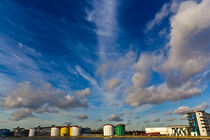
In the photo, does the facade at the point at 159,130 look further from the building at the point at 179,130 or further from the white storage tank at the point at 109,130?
the white storage tank at the point at 109,130

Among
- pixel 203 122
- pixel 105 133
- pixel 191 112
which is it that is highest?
pixel 191 112

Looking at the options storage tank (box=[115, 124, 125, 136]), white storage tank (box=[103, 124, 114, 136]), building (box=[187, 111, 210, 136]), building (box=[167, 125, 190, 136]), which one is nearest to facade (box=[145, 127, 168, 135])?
building (box=[167, 125, 190, 136])

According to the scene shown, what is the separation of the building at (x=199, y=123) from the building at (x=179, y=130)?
791cm

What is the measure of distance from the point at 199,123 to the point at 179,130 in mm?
23714

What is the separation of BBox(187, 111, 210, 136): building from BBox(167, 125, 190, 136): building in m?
7.91

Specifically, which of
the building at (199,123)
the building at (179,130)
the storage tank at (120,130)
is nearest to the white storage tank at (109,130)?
the storage tank at (120,130)

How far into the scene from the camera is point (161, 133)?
522 ft

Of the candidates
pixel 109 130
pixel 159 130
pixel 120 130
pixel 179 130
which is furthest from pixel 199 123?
pixel 109 130

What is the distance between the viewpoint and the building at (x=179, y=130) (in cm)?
14006

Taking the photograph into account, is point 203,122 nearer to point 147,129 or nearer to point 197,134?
point 197,134

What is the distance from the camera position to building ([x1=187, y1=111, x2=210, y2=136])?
418 ft

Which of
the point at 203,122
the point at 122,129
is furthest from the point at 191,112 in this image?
the point at 122,129

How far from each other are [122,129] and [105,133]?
26.7 metres

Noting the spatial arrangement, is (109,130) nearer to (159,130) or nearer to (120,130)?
(120,130)
